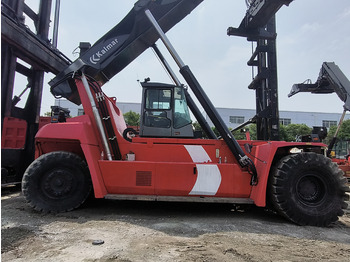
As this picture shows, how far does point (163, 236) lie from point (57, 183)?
269 cm

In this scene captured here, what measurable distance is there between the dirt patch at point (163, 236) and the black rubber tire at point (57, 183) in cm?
23

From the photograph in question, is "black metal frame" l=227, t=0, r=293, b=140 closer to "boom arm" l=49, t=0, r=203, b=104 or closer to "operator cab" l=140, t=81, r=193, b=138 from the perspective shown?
"boom arm" l=49, t=0, r=203, b=104

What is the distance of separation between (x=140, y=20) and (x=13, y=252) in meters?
5.06

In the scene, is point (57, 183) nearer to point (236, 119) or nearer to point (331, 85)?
point (331, 85)

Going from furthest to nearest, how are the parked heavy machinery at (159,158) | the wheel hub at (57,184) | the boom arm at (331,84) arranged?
the boom arm at (331,84)
the wheel hub at (57,184)
the parked heavy machinery at (159,158)

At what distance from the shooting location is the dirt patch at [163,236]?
127 inches

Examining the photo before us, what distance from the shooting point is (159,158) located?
5.45 meters

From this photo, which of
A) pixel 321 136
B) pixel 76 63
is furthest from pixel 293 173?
pixel 76 63

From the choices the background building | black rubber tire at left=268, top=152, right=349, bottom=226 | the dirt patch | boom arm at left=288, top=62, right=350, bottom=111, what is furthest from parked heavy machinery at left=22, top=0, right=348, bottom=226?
the background building

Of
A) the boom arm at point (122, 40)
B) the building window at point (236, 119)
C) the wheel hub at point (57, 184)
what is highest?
the building window at point (236, 119)

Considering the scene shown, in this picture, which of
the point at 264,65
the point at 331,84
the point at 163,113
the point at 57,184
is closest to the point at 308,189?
the point at 163,113

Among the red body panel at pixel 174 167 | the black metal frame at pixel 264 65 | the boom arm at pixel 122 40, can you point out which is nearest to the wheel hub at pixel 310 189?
the red body panel at pixel 174 167

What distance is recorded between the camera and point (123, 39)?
5934 millimetres

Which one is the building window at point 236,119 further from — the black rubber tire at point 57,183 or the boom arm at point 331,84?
the black rubber tire at point 57,183
